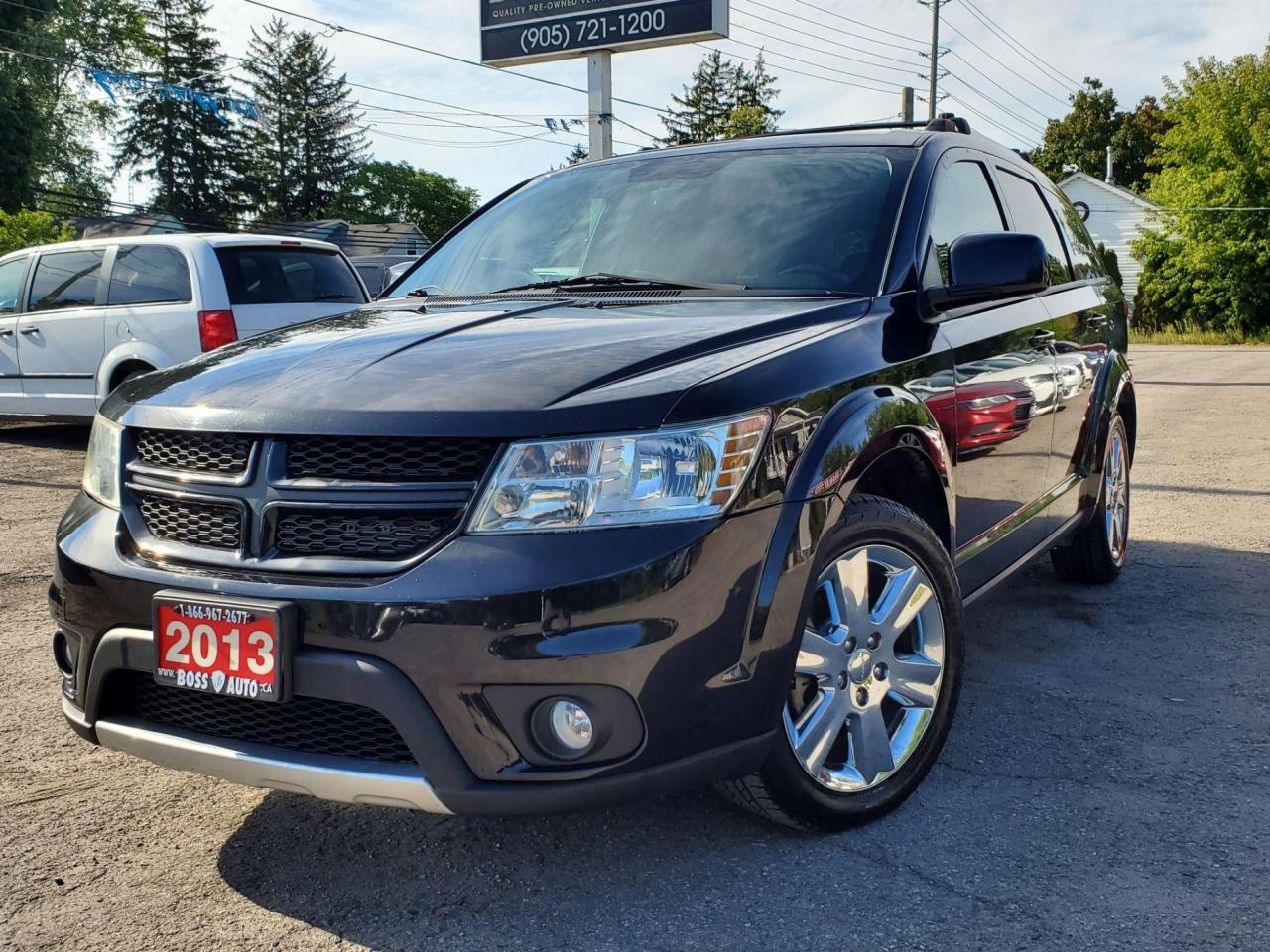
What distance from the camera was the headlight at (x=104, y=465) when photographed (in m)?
2.65

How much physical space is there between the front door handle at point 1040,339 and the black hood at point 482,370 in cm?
111

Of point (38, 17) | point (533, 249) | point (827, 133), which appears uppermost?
point (38, 17)

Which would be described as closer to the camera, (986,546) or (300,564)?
(300,564)

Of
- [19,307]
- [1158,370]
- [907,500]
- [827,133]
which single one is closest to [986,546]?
[907,500]

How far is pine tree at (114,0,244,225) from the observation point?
63.6 meters

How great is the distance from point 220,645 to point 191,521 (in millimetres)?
310

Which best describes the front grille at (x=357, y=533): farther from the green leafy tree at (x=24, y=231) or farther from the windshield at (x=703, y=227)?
the green leafy tree at (x=24, y=231)

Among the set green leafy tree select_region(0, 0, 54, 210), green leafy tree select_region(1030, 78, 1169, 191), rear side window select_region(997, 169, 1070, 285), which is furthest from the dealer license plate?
green leafy tree select_region(1030, 78, 1169, 191)

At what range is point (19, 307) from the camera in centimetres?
991

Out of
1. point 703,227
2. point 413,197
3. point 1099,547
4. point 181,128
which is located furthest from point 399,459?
point 413,197

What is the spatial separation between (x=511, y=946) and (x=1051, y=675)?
2337 millimetres

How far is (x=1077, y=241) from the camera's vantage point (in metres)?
5.13

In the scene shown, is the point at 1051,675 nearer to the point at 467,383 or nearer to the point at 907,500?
the point at 907,500

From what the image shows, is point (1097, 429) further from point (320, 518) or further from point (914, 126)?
point (320, 518)
